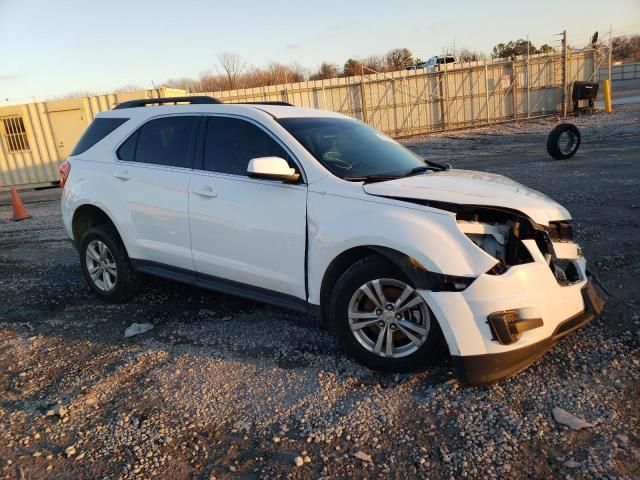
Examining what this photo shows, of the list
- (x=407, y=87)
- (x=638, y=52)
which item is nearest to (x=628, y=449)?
(x=407, y=87)

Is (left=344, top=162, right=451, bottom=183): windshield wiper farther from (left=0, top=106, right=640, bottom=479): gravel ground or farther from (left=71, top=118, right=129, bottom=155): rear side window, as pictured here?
(left=71, top=118, right=129, bottom=155): rear side window

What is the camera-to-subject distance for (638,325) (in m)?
3.72

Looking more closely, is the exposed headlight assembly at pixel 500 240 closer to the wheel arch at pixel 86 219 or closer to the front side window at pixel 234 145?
the front side window at pixel 234 145

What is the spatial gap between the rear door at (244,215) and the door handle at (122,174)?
87 cm

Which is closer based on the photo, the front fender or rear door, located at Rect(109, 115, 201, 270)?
the front fender

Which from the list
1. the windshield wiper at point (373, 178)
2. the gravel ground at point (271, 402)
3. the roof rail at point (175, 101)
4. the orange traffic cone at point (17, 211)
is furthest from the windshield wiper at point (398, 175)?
the orange traffic cone at point (17, 211)

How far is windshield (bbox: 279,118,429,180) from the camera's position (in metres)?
3.76

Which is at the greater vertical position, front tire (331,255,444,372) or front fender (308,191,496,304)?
front fender (308,191,496,304)

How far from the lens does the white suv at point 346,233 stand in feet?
9.69

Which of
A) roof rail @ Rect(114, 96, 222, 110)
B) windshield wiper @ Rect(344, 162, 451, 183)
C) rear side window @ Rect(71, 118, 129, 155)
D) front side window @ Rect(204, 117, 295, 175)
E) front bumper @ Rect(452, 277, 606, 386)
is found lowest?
front bumper @ Rect(452, 277, 606, 386)

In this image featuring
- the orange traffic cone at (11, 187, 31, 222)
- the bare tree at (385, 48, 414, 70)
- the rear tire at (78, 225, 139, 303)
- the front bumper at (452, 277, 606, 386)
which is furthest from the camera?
the bare tree at (385, 48, 414, 70)

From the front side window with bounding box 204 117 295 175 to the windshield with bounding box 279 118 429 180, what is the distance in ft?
0.67

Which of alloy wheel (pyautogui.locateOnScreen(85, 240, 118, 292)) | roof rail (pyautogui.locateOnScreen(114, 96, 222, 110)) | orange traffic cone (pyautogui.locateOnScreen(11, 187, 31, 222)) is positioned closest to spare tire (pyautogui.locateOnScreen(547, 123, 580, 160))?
roof rail (pyautogui.locateOnScreen(114, 96, 222, 110))

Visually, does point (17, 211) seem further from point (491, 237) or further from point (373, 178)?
point (491, 237)
